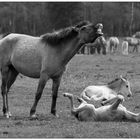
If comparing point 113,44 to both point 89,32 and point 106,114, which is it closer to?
point 89,32

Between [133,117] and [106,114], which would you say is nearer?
[133,117]

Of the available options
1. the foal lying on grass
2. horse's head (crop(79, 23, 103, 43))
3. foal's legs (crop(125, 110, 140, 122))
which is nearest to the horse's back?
horse's head (crop(79, 23, 103, 43))

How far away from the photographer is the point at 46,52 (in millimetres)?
10727

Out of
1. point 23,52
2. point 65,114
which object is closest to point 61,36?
point 23,52

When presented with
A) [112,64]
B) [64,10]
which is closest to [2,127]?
[112,64]

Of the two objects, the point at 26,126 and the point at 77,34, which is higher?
the point at 77,34

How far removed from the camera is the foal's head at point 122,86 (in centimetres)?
1355

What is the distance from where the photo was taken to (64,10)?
51.2m

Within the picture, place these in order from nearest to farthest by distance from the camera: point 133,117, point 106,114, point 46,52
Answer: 1. point 133,117
2. point 106,114
3. point 46,52

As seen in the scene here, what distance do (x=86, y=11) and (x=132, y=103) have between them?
157 feet

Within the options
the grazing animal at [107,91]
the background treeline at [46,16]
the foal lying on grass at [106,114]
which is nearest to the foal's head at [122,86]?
the grazing animal at [107,91]

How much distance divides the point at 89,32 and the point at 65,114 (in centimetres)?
190

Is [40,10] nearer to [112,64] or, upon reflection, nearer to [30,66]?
[112,64]

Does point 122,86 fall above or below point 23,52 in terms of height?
below
